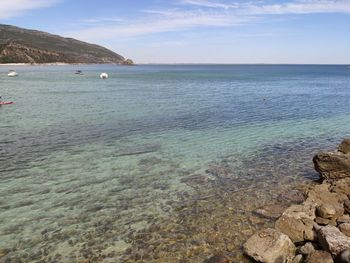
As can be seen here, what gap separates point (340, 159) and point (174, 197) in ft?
30.4

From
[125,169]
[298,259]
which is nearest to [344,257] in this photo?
[298,259]

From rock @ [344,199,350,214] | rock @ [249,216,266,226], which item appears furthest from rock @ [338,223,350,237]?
rock @ [249,216,266,226]

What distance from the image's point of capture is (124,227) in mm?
14969

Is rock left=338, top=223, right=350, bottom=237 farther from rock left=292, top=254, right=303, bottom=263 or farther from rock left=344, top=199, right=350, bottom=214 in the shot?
rock left=344, top=199, right=350, bottom=214

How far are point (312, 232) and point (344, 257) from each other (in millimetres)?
3148

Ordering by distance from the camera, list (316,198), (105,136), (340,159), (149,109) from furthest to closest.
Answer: (149,109), (105,136), (340,159), (316,198)

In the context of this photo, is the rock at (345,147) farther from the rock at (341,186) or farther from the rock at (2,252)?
→ the rock at (2,252)

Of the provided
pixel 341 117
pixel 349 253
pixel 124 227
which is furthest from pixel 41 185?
pixel 341 117

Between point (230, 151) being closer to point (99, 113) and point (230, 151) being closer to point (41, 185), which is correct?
point (41, 185)

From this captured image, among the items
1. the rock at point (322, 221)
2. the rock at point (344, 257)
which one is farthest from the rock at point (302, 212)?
the rock at point (344, 257)

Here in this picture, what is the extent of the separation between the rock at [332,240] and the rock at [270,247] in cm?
115

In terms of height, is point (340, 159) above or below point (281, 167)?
above

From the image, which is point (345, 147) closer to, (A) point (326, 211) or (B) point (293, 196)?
(B) point (293, 196)

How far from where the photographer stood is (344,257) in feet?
34.4
